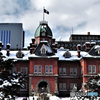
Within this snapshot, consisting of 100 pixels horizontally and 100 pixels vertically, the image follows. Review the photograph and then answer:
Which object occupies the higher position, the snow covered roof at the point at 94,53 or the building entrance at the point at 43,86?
the snow covered roof at the point at 94,53

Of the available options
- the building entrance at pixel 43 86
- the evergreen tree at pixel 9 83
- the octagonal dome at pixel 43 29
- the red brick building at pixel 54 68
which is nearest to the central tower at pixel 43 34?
the octagonal dome at pixel 43 29

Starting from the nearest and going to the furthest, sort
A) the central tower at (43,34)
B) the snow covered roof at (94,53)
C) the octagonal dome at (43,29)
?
the snow covered roof at (94,53), the central tower at (43,34), the octagonal dome at (43,29)

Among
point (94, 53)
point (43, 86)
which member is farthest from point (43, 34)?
point (94, 53)

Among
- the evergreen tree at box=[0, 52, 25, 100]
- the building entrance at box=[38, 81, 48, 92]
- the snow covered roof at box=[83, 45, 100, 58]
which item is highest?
the snow covered roof at box=[83, 45, 100, 58]

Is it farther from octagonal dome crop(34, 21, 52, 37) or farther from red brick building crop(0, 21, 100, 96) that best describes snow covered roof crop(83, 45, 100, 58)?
octagonal dome crop(34, 21, 52, 37)

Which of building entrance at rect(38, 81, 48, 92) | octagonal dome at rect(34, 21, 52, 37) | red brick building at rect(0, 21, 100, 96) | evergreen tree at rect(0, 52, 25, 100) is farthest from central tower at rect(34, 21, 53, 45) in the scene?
evergreen tree at rect(0, 52, 25, 100)

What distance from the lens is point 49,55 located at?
143 ft

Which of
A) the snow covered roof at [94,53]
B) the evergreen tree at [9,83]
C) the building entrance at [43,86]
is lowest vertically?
the building entrance at [43,86]

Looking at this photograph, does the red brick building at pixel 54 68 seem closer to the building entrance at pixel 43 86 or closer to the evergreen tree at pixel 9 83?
the building entrance at pixel 43 86

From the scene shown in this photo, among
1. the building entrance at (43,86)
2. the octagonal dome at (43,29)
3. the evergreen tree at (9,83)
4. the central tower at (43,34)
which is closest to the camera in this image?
the evergreen tree at (9,83)

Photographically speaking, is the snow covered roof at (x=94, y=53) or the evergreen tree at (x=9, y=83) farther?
the snow covered roof at (x=94, y=53)

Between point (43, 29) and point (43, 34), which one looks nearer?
point (43, 34)

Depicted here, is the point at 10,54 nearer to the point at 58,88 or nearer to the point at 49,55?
the point at 49,55

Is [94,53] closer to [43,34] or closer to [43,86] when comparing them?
[43,86]
